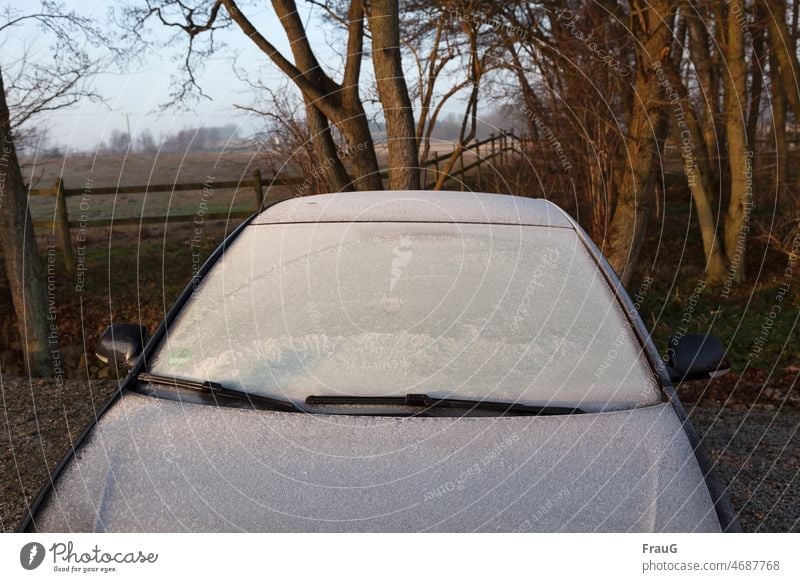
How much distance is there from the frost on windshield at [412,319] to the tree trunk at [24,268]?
6543 millimetres

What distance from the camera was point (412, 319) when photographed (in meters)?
2.99

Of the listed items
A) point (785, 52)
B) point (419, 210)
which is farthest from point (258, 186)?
point (419, 210)

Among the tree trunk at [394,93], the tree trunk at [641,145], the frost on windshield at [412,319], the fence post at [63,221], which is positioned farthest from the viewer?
the fence post at [63,221]

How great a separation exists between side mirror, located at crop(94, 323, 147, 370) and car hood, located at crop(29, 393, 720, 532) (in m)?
0.68

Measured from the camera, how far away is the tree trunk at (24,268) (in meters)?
8.91

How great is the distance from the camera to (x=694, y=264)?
1471 cm

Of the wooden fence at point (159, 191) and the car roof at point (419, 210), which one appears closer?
the car roof at point (419, 210)

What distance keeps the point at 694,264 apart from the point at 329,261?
12.8 m

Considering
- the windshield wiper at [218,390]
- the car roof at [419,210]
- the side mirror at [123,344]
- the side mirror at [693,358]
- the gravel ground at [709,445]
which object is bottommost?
the gravel ground at [709,445]

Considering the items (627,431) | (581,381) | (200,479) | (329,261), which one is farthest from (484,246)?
(200,479)
